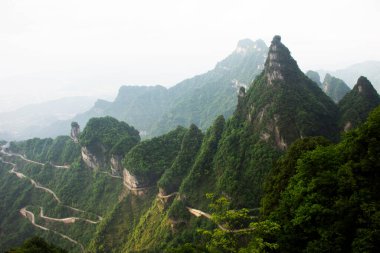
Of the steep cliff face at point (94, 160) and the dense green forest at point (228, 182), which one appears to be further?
the steep cliff face at point (94, 160)

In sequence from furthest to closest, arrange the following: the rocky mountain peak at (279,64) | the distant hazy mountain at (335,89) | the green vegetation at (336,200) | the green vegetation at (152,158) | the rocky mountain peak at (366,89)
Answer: the distant hazy mountain at (335,89), the green vegetation at (152,158), the rocky mountain peak at (279,64), the rocky mountain peak at (366,89), the green vegetation at (336,200)

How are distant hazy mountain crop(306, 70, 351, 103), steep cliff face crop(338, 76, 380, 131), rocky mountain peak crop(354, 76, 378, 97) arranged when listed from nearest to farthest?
1. steep cliff face crop(338, 76, 380, 131)
2. rocky mountain peak crop(354, 76, 378, 97)
3. distant hazy mountain crop(306, 70, 351, 103)

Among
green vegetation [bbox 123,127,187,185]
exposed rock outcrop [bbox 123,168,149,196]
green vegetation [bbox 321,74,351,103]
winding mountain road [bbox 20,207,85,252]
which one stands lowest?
winding mountain road [bbox 20,207,85,252]

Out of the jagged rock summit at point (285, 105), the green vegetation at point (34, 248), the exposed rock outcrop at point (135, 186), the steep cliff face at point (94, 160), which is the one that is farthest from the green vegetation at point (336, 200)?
the steep cliff face at point (94, 160)

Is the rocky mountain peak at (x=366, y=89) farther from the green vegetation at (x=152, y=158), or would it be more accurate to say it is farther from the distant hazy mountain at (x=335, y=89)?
the distant hazy mountain at (x=335, y=89)

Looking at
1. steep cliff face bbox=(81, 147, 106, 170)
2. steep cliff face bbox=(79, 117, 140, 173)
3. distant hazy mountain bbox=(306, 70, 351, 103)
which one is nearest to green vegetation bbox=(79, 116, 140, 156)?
steep cliff face bbox=(79, 117, 140, 173)

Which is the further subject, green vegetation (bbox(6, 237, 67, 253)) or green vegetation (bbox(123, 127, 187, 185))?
green vegetation (bbox(123, 127, 187, 185))

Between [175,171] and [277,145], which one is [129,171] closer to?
[175,171]

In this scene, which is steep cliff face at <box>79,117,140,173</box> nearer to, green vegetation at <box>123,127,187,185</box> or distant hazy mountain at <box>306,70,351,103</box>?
green vegetation at <box>123,127,187,185</box>

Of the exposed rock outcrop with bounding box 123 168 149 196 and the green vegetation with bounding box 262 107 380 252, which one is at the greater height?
the green vegetation with bounding box 262 107 380 252
